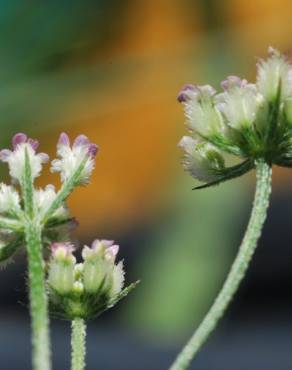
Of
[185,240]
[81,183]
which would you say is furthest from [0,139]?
[81,183]

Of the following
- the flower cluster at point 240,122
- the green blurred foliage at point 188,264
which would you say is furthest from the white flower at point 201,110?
the green blurred foliage at point 188,264

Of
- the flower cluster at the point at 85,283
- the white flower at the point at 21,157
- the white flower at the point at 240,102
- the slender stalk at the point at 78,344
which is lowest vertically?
the slender stalk at the point at 78,344

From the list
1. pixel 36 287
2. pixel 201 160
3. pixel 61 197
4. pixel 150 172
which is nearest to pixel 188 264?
pixel 150 172

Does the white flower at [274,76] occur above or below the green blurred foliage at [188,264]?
below

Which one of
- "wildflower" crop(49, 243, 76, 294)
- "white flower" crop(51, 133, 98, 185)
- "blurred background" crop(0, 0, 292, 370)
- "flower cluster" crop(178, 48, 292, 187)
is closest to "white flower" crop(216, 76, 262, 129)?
"flower cluster" crop(178, 48, 292, 187)

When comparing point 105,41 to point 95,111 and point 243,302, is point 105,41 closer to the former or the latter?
point 95,111

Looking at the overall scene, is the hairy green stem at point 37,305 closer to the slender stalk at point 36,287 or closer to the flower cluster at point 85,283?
the slender stalk at point 36,287

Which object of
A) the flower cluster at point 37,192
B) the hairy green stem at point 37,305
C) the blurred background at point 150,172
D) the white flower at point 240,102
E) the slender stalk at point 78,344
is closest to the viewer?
the hairy green stem at point 37,305
